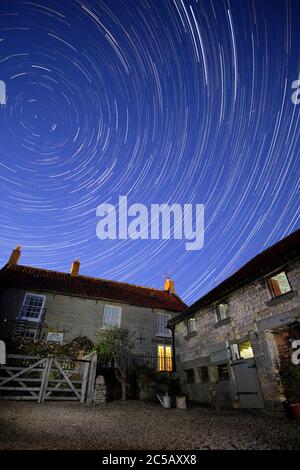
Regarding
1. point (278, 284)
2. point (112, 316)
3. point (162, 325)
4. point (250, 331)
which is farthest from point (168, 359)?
point (278, 284)

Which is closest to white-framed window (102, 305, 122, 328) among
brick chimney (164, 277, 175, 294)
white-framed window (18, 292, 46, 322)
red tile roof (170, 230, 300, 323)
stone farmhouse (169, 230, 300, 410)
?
white-framed window (18, 292, 46, 322)

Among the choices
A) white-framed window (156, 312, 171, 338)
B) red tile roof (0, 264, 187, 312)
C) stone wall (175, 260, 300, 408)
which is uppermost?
red tile roof (0, 264, 187, 312)

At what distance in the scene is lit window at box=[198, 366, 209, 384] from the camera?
14373mm

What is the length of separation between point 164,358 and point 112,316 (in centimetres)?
604

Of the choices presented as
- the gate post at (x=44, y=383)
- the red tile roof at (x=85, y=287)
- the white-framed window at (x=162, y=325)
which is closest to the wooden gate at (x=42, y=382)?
the gate post at (x=44, y=383)

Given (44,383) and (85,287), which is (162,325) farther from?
(44,383)

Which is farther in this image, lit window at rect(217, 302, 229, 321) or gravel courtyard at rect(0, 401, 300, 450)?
lit window at rect(217, 302, 229, 321)

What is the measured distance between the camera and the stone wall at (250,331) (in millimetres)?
9922

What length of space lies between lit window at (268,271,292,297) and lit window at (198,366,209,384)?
672 centimetres

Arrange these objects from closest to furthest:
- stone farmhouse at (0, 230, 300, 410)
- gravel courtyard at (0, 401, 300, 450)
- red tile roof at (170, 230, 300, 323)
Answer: gravel courtyard at (0, 401, 300, 450) < red tile roof at (170, 230, 300, 323) < stone farmhouse at (0, 230, 300, 410)

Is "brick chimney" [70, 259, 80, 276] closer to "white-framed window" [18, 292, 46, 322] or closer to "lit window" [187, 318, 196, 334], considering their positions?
"white-framed window" [18, 292, 46, 322]

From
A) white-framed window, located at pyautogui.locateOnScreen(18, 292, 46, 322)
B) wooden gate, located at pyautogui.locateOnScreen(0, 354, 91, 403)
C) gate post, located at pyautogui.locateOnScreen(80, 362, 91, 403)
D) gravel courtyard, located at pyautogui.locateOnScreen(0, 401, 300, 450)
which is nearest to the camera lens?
gravel courtyard, located at pyautogui.locateOnScreen(0, 401, 300, 450)

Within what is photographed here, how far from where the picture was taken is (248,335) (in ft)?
37.7
